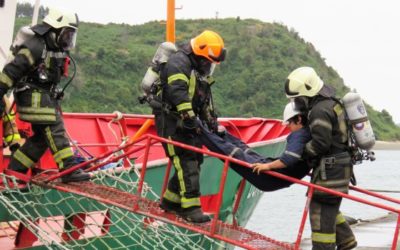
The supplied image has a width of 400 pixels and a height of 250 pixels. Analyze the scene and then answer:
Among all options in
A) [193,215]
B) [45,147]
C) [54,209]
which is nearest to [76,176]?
[45,147]

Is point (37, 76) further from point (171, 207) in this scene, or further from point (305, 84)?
point (305, 84)

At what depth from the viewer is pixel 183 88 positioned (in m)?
6.57

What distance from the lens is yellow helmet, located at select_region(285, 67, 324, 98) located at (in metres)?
6.41

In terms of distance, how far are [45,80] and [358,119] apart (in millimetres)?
2592

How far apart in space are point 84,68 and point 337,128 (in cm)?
3812

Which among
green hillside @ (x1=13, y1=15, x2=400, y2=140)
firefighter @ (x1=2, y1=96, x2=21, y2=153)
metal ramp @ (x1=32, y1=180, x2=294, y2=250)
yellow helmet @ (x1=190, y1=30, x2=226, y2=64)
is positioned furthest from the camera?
green hillside @ (x1=13, y1=15, x2=400, y2=140)

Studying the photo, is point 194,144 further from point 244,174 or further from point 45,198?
point 45,198

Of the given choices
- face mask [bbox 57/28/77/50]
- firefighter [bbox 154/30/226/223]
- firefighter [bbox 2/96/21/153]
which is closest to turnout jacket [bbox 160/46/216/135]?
firefighter [bbox 154/30/226/223]

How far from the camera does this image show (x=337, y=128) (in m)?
6.38

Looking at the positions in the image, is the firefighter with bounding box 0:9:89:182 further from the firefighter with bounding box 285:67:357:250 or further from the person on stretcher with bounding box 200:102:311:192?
the firefighter with bounding box 285:67:357:250

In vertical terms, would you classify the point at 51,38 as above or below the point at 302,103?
above

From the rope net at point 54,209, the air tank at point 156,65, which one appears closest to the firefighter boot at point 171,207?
the rope net at point 54,209

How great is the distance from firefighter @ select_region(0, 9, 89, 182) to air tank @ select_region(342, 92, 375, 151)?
2358 millimetres

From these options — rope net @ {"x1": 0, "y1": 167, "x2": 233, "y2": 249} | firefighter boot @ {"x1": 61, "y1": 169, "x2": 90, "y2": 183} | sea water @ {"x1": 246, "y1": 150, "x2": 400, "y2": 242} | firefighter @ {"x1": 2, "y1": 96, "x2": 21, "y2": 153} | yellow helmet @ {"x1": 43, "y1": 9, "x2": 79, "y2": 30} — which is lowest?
sea water @ {"x1": 246, "y1": 150, "x2": 400, "y2": 242}
